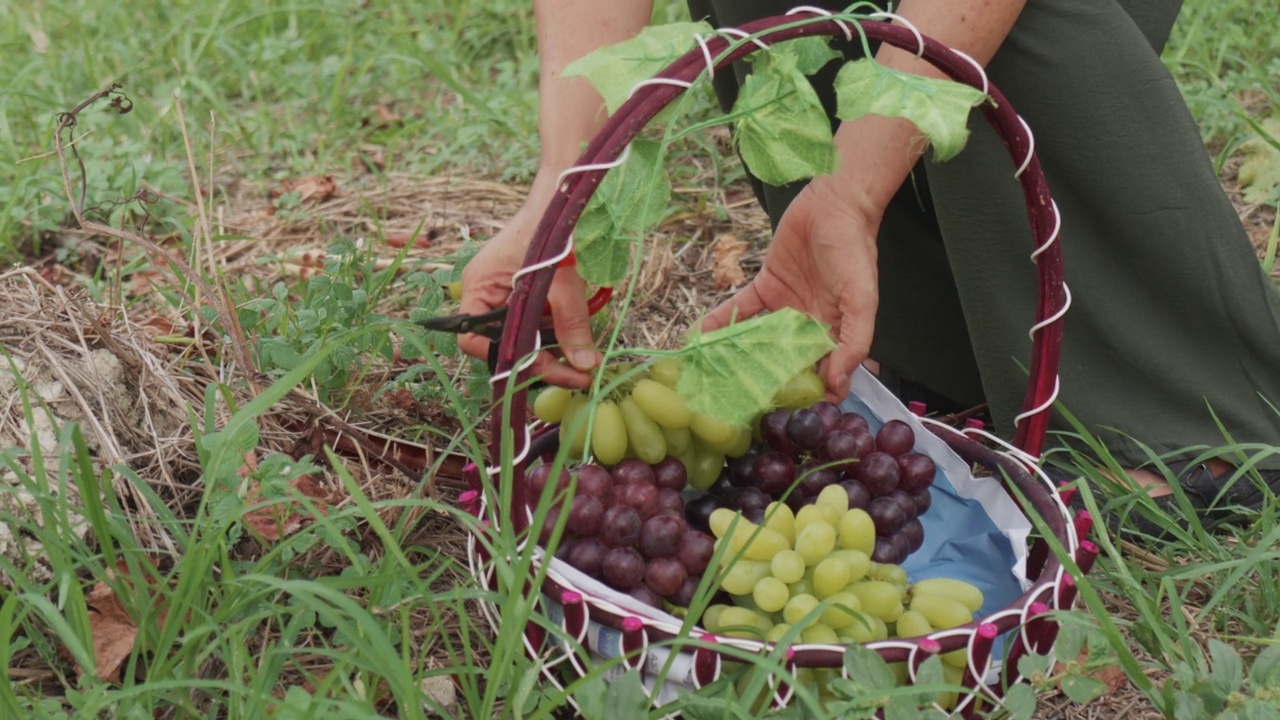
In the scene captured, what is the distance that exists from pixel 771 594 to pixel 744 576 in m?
0.05

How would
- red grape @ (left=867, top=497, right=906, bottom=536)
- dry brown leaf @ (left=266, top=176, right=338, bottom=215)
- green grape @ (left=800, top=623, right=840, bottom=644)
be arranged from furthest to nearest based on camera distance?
dry brown leaf @ (left=266, top=176, right=338, bottom=215) → red grape @ (left=867, top=497, right=906, bottom=536) → green grape @ (left=800, top=623, right=840, bottom=644)

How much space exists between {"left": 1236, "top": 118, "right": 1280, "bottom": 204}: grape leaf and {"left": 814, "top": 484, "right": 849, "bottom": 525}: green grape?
1.53 meters

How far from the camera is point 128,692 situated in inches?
42.4

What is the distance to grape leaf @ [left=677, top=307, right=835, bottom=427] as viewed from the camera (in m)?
1.19

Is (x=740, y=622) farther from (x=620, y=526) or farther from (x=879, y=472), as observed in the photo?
(x=879, y=472)

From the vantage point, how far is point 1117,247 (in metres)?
1.64

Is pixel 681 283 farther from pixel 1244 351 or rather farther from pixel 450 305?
pixel 1244 351

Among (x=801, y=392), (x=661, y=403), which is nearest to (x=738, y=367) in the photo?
(x=661, y=403)

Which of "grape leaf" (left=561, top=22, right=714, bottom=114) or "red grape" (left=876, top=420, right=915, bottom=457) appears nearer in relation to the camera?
"grape leaf" (left=561, top=22, right=714, bottom=114)

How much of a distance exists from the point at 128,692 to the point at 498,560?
0.36 m

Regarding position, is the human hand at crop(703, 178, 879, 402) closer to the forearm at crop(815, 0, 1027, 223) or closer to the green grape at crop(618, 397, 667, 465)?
the forearm at crop(815, 0, 1027, 223)

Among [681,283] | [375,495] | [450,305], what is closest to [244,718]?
[375,495]

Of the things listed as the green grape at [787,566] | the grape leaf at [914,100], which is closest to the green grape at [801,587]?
the green grape at [787,566]

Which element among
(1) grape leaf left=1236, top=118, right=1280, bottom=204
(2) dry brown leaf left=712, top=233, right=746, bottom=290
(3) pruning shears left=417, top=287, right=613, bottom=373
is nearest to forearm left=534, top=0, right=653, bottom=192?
(3) pruning shears left=417, top=287, right=613, bottom=373
